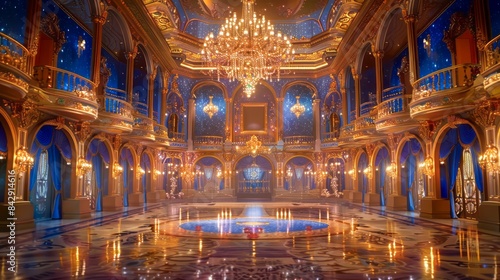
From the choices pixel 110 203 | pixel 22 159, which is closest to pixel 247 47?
pixel 22 159

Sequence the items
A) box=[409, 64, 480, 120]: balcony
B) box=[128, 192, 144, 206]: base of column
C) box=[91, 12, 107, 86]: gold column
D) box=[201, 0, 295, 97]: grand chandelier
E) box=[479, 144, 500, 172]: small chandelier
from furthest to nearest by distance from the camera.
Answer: box=[128, 192, 144, 206]: base of column
box=[91, 12, 107, 86]: gold column
box=[201, 0, 295, 97]: grand chandelier
box=[409, 64, 480, 120]: balcony
box=[479, 144, 500, 172]: small chandelier

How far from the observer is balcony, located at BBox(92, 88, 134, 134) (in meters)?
13.5

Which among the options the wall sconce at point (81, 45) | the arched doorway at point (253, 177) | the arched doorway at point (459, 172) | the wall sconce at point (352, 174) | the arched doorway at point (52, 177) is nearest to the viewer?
the arched doorway at point (459, 172)

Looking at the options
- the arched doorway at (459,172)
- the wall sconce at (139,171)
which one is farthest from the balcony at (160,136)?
the arched doorway at (459,172)

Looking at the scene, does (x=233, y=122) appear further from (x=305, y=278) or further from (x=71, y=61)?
(x=305, y=278)

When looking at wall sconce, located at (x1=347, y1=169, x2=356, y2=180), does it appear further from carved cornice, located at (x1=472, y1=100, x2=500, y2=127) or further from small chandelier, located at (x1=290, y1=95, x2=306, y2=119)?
carved cornice, located at (x1=472, y1=100, x2=500, y2=127)

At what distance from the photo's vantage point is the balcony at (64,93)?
34.3 ft

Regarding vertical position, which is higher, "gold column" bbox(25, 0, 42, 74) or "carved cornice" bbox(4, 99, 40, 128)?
"gold column" bbox(25, 0, 42, 74)

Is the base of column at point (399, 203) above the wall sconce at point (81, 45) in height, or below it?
below

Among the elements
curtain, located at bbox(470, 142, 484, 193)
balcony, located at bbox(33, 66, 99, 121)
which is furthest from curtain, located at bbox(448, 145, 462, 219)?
balcony, located at bbox(33, 66, 99, 121)

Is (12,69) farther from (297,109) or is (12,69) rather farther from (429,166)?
(297,109)

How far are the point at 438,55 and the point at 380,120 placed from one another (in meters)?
3.54

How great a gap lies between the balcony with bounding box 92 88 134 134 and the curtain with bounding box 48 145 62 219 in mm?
1655

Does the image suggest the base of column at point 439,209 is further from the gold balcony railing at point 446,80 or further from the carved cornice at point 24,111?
the carved cornice at point 24,111
